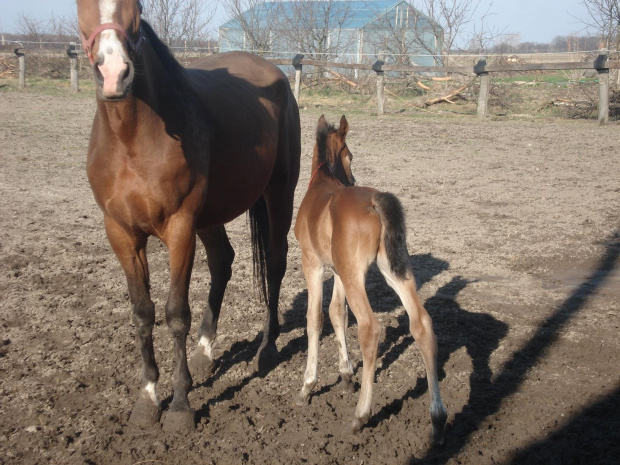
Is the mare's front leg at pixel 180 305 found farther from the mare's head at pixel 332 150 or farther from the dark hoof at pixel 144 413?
the mare's head at pixel 332 150

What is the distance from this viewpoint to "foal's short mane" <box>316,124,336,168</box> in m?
3.80

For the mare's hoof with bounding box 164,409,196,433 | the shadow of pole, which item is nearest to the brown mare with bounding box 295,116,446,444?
the shadow of pole

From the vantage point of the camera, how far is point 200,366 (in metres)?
3.87

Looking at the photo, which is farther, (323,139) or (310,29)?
(310,29)

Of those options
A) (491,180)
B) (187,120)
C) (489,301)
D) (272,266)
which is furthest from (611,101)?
(187,120)

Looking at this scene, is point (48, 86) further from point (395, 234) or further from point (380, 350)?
point (395, 234)

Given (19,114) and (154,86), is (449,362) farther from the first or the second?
(19,114)

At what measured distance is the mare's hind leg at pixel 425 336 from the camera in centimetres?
291

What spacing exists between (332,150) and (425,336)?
139cm

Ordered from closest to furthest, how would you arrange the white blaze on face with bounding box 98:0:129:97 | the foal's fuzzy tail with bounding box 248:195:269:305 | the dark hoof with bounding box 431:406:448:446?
the white blaze on face with bounding box 98:0:129:97 → the dark hoof with bounding box 431:406:448:446 → the foal's fuzzy tail with bounding box 248:195:269:305

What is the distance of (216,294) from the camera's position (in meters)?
4.29

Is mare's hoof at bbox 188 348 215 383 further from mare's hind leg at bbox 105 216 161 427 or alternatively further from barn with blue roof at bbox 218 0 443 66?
barn with blue roof at bbox 218 0 443 66

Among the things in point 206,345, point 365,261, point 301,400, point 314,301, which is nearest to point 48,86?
point 206,345

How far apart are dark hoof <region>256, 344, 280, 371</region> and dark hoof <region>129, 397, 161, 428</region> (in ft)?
2.55
